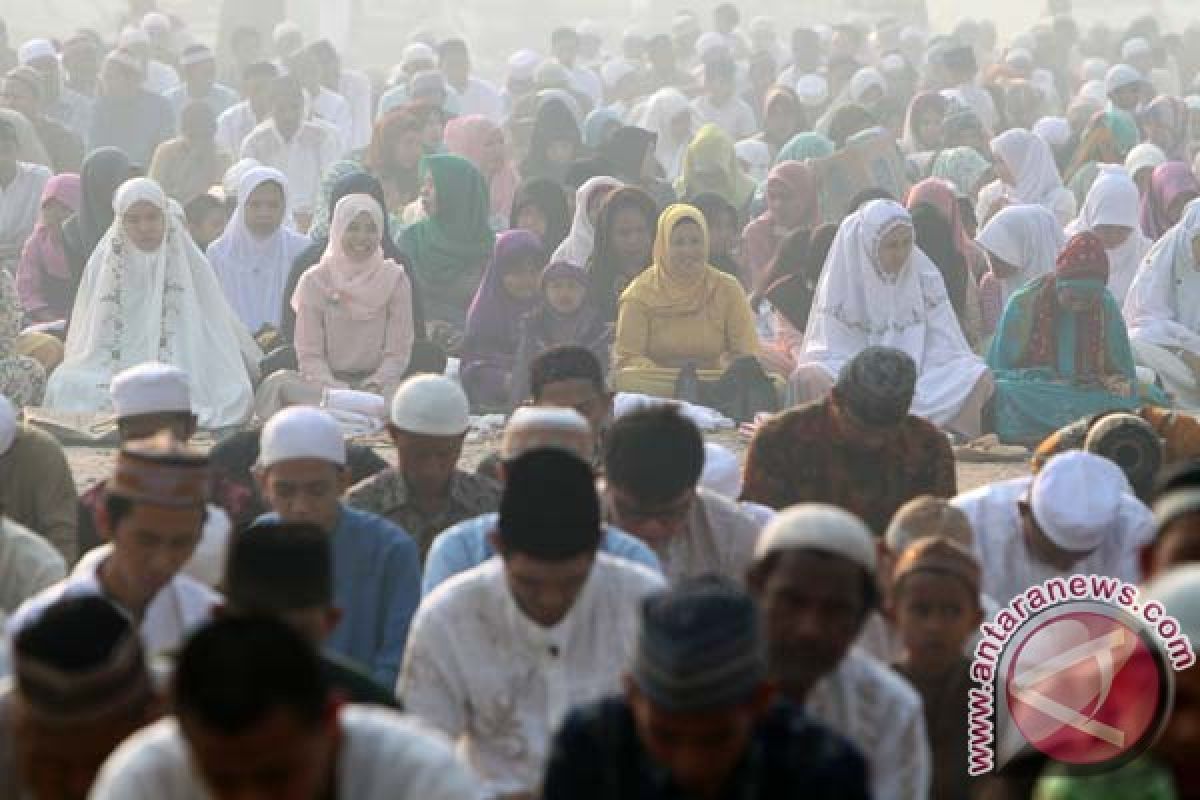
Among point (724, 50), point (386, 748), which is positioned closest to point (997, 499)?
point (386, 748)

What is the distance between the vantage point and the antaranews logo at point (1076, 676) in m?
4.43

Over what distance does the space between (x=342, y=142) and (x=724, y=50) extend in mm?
5113

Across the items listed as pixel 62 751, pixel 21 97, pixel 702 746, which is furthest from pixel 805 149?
pixel 702 746

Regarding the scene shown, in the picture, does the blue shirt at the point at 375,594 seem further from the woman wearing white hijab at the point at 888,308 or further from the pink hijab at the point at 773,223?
the pink hijab at the point at 773,223

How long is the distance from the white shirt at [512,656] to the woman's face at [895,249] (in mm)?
7936

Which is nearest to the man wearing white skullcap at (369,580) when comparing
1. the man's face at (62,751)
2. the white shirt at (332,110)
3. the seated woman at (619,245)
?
the man's face at (62,751)

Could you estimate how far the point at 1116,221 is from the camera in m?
16.0

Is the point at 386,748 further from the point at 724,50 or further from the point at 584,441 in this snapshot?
the point at 724,50

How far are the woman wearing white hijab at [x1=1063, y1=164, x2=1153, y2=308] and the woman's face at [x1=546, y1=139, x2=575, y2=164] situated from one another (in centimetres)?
410

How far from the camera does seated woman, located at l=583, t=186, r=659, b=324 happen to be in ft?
46.3

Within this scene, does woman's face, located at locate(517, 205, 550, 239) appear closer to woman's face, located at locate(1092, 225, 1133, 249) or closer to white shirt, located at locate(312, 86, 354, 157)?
woman's face, located at locate(1092, 225, 1133, 249)

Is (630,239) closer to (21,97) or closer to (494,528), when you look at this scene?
(21,97)

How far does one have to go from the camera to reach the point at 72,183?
1544 centimetres

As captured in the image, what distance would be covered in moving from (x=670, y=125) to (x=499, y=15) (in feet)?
64.4
